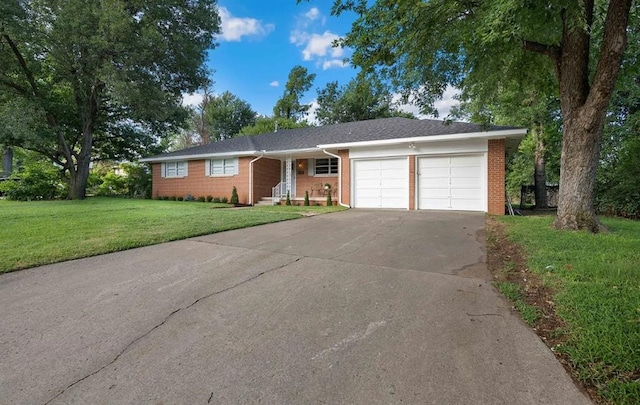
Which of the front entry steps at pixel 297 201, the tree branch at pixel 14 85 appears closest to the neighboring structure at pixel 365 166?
the front entry steps at pixel 297 201

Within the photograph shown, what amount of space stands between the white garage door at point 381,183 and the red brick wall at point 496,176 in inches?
111

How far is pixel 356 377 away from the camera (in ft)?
6.19

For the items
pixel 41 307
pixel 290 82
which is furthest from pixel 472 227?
pixel 290 82

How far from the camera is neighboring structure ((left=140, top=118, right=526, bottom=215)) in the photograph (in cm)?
1048

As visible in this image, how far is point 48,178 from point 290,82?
23724 millimetres

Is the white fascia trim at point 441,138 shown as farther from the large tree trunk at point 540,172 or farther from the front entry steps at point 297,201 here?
the large tree trunk at point 540,172

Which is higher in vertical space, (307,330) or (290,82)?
(290,82)

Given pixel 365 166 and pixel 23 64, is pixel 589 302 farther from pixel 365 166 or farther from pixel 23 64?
pixel 23 64

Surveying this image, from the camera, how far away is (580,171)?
6.33 metres

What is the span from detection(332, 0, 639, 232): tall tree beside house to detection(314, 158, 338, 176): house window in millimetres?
7538

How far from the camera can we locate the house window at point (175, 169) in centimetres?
1702

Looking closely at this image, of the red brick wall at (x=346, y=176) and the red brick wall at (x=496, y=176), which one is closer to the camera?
the red brick wall at (x=496, y=176)

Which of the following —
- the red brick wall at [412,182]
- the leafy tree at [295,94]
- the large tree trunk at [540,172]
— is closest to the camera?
the red brick wall at [412,182]

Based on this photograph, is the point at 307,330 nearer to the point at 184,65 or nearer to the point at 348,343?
the point at 348,343
